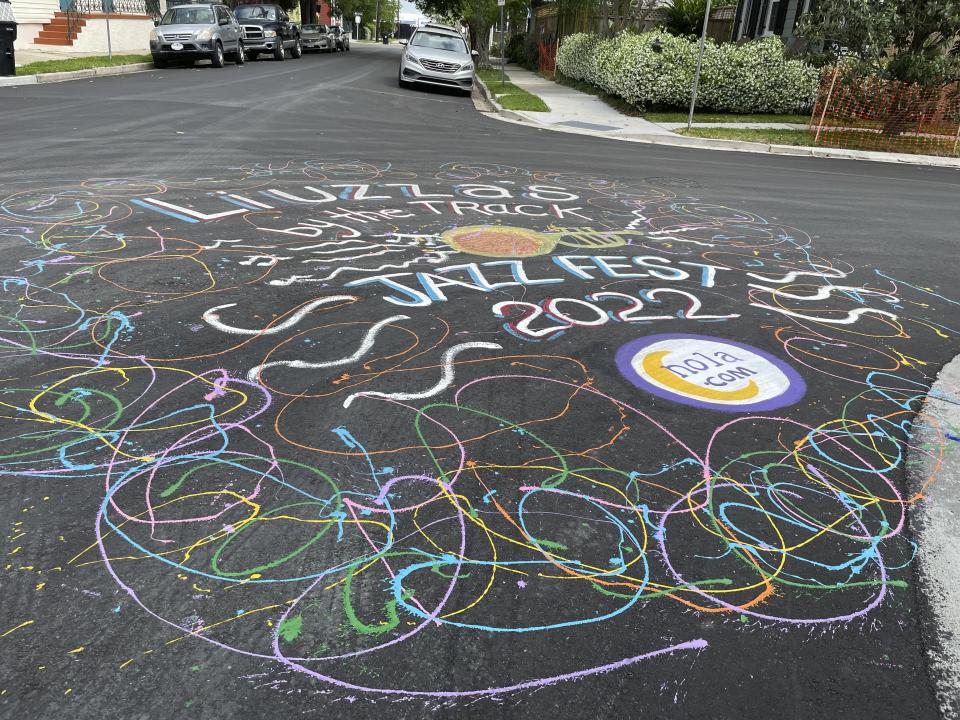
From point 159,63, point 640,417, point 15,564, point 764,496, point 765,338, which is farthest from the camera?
point 159,63

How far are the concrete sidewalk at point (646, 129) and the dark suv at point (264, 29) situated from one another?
11546 millimetres

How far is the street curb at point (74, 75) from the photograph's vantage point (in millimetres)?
16078

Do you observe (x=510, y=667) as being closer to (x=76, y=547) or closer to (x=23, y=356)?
(x=76, y=547)

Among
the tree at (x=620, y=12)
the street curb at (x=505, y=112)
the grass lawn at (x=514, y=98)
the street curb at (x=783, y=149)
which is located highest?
the tree at (x=620, y=12)

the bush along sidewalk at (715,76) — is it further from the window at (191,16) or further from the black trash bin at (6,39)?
the black trash bin at (6,39)

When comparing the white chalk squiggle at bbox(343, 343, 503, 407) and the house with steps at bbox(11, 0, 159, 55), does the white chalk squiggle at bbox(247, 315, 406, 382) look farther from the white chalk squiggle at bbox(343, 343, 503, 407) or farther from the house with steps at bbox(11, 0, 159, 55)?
the house with steps at bbox(11, 0, 159, 55)

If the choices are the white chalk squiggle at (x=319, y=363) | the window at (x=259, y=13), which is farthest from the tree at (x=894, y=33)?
the window at (x=259, y=13)

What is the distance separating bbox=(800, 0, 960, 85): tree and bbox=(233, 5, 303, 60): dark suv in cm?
1960

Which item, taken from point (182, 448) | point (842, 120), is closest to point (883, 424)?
point (182, 448)

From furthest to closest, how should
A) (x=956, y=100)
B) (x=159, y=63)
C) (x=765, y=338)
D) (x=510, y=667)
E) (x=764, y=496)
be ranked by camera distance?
1. (x=159, y=63)
2. (x=956, y=100)
3. (x=765, y=338)
4. (x=764, y=496)
5. (x=510, y=667)

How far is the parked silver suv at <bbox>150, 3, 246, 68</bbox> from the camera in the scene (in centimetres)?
2141

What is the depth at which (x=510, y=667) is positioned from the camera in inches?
81.4

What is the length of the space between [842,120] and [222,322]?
16.3m

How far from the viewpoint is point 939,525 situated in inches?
111
